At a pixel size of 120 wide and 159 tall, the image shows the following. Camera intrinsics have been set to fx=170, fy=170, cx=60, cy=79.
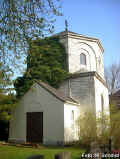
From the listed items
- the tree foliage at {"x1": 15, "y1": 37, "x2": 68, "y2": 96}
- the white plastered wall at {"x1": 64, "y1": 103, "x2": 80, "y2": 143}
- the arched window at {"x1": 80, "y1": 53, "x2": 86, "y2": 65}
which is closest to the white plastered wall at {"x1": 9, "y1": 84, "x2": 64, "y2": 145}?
the white plastered wall at {"x1": 64, "y1": 103, "x2": 80, "y2": 143}

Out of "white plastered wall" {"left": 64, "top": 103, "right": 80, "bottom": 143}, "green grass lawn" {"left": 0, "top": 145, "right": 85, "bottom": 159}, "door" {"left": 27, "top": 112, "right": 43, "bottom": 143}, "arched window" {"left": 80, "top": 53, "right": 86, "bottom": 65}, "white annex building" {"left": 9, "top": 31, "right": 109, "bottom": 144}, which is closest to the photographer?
"green grass lawn" {"left": 0, "top": 145, "right": 85, "bottom": 159}

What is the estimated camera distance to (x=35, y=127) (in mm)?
17062

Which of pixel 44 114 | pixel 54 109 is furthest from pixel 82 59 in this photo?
pixel 44 114

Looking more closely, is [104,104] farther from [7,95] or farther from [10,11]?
[10,11]

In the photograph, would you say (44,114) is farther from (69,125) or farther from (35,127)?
(69,125)

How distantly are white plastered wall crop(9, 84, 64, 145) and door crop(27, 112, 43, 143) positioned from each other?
0.39m

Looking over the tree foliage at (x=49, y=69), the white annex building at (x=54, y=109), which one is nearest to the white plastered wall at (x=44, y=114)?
the white annex building at (x=54, y=109)

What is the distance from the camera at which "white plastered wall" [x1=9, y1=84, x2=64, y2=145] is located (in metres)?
16.0

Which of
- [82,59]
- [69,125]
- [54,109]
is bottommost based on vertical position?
[69,125]

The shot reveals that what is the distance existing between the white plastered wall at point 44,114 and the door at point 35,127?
15.2 inches

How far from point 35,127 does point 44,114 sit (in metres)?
1.64

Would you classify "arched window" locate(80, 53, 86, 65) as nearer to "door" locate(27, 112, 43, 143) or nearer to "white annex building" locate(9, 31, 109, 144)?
"white annex building" locate(9, 31, 109, 144)

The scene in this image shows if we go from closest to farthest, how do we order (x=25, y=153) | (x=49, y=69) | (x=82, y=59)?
(x=25, y=153) → (x=49, y=69) → (x=82, y=59)

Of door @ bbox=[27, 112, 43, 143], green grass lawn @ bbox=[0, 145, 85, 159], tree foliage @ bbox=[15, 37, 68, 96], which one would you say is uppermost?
tree foliage @ bbox=[15, 37, 68, 96]
